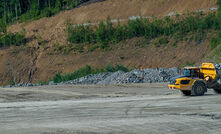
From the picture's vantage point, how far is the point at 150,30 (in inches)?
2301

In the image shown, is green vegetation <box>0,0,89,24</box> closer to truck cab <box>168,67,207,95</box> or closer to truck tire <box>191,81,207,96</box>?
truck cab <box>168,67,207,95</box>

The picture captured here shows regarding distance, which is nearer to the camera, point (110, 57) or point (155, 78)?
point (155, 78)

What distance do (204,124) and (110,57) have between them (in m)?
44.1

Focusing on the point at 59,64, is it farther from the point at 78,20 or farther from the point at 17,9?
the point at 17,9

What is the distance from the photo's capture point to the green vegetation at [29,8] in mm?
78625

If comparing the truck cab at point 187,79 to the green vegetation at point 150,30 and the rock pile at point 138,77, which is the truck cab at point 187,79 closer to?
the rock pile at point 138,77

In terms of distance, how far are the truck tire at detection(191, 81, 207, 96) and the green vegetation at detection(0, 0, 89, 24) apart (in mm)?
58467

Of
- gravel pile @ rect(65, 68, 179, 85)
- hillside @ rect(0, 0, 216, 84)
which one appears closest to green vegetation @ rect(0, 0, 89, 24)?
hillside @ rect(0, 0, 216, 84)

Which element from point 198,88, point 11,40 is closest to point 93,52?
point 11,40

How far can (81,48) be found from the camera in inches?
2399

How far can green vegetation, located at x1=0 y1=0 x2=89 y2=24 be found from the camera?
7862 cm

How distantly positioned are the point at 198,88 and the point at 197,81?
49 centimetres

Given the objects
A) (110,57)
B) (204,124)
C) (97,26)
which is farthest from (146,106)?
(97,26)

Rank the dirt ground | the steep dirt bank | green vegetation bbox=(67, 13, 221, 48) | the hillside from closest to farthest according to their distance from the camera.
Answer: the dirt ground → the steep dirt bank → the hillside → green vegetation bbox=(67, 13, 221, 48)
